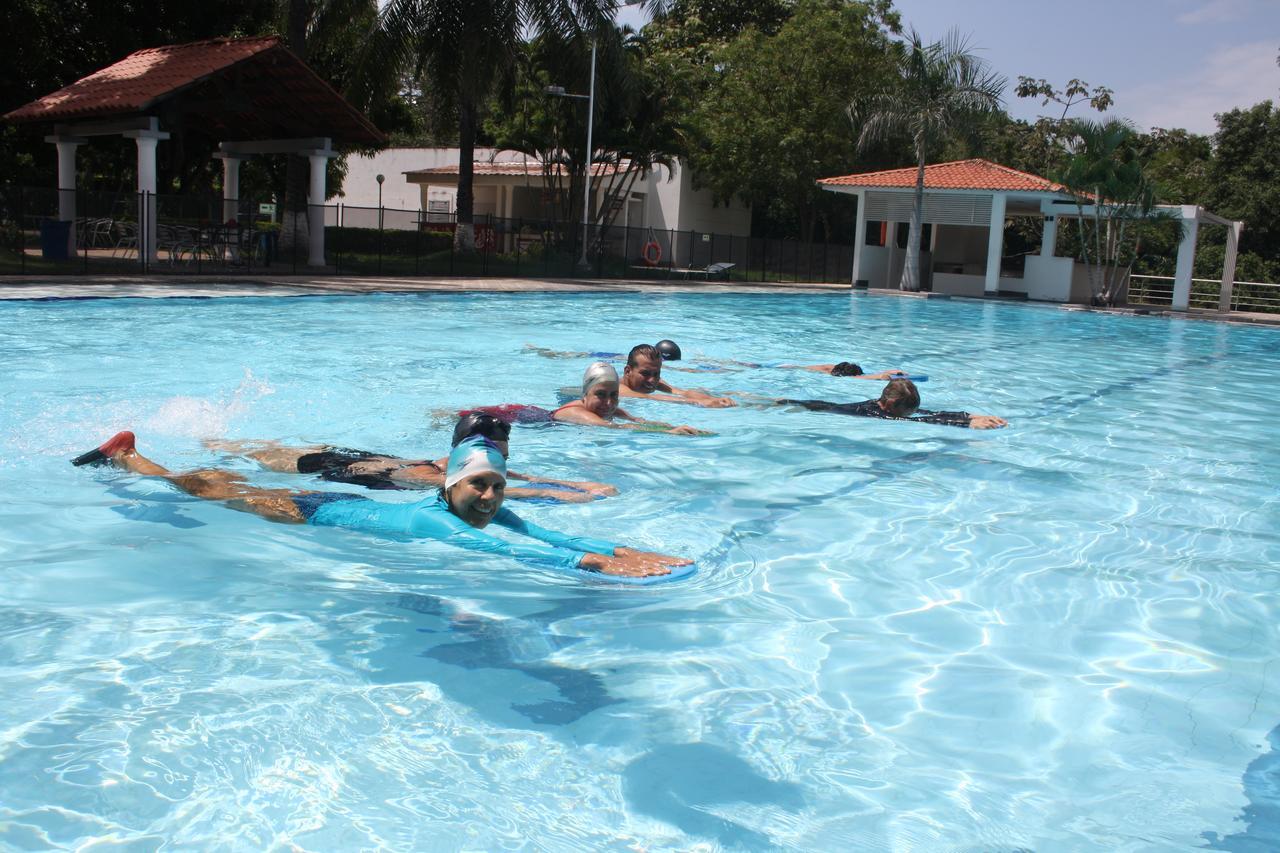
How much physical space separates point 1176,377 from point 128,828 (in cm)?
1452

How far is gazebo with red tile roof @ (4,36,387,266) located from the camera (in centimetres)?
2258

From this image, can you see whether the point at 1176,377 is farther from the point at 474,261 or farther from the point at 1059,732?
the point at 474,261

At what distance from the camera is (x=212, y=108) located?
24.6 metres

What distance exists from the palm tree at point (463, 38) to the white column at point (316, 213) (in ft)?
8.80

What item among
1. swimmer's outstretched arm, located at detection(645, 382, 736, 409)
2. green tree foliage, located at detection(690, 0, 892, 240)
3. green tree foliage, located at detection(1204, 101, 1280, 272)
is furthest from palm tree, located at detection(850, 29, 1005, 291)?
swimmer's outstretched arm, located at detection(645, 382, 736, 409)

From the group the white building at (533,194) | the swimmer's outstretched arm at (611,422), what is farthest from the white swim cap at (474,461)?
the white building at (533,194)

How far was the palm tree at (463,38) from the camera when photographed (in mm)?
26016

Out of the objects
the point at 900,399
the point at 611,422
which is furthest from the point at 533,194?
the point at 611,422

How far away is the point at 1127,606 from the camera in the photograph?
5.02m

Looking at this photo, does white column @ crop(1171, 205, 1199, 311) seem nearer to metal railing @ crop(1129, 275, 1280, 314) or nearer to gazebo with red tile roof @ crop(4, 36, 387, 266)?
metal railing @ crop(1129, 275, 1280, 314)

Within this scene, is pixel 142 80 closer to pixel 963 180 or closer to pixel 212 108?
pixel 212 108

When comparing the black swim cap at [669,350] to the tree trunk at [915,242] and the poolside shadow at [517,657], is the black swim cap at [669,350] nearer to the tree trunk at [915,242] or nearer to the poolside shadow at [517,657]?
the poolside shadow at [517,657]

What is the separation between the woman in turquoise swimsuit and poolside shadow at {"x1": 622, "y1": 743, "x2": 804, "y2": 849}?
1391 millimetres

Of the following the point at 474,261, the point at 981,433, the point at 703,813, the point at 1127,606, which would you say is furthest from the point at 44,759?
the point at 474,261
